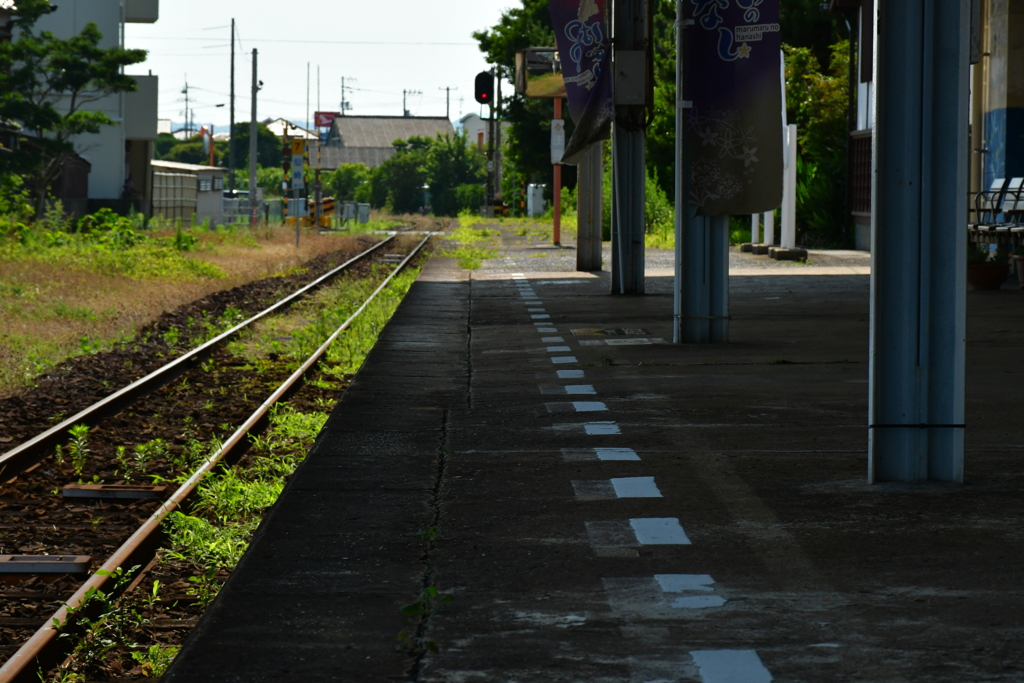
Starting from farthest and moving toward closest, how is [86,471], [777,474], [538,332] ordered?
[538,332] < [86,471] < [777,474]

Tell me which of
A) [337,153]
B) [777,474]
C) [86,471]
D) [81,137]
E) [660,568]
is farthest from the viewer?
[337,153]

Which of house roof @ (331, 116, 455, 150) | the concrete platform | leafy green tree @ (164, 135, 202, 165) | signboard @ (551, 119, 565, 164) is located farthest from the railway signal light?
house roof @ (331, 116, 455, 150)

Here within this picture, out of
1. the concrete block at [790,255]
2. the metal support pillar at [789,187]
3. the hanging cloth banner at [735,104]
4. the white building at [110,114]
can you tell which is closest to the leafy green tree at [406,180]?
the white building at [110,114]

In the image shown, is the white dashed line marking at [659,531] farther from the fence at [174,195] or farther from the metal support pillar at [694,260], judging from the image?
the fence at [174,195]

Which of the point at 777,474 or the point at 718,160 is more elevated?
the point at 718,160

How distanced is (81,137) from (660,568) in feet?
155

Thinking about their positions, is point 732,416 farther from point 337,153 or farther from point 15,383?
point 337,153

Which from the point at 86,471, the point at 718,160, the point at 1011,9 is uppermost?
the point at 1011,9

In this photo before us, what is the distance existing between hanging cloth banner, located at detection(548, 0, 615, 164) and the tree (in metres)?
23.4

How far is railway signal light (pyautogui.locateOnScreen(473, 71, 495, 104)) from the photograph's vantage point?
4266 centimetres

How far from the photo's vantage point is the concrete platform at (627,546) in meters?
3.78

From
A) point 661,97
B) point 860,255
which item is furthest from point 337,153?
point 860,255

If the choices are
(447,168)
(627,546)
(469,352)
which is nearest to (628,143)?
(469,352)

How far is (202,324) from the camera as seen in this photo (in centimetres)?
1867
